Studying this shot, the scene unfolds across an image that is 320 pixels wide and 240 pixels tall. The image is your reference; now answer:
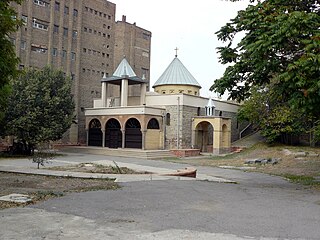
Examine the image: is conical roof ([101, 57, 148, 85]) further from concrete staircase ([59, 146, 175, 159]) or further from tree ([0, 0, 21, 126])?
tree ([0, 0, 21, 126])

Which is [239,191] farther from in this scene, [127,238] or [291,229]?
[127,238]

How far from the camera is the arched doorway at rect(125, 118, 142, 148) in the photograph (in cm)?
3747

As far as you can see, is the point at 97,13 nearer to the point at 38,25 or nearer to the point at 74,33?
the point at 74,33

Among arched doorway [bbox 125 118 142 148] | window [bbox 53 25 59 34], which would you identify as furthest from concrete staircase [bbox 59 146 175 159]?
window [bbox 53 25 59 34]

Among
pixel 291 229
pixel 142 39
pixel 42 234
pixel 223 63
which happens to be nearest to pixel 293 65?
pixel 223 63

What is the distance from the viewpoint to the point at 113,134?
4000cm

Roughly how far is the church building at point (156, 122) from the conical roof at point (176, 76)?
18.3 ft

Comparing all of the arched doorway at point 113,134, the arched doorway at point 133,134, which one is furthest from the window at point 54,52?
the arched doorway at point 133,134

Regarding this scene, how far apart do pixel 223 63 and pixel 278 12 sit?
9.43ft

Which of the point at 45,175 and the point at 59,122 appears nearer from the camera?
the point at 45,175

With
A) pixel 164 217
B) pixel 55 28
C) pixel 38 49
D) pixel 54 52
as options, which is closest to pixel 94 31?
pixel 55 28

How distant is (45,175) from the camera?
51.0 feet

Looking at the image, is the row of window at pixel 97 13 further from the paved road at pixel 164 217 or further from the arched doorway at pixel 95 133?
the paved road at pixel 164 217

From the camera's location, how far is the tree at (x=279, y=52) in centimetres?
1084
